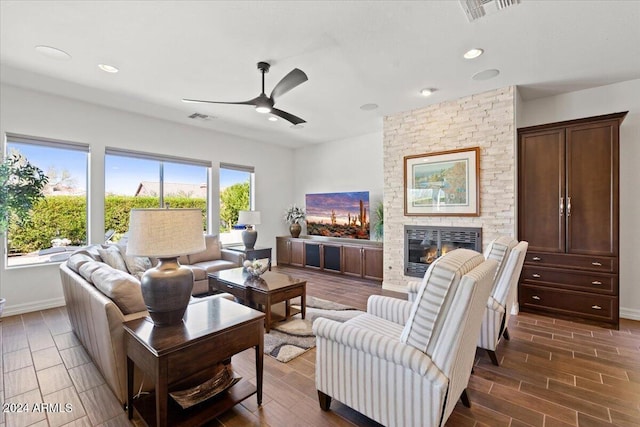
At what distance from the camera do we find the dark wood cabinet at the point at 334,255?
5.35 meters

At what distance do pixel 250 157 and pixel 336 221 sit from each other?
8.03 ft

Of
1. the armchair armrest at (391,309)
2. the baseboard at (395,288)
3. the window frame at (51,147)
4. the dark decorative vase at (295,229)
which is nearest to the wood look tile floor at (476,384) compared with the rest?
the armchair armrest at (391,309)

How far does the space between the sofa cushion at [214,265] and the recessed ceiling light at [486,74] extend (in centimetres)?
432

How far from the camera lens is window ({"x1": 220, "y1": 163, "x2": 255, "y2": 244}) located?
608 cm

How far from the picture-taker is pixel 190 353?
5.24 feet

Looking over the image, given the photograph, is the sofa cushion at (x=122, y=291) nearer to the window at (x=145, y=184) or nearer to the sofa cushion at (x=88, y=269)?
the sofa cushion at (x=88, y=269)

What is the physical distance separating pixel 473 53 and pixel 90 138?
5.24 meters

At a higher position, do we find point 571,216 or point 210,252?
point 571,216

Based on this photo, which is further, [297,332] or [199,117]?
[199,117]

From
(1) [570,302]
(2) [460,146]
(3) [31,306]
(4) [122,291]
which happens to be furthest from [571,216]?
(3) [31,306]

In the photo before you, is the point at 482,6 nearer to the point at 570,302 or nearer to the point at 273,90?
the point at 273,90

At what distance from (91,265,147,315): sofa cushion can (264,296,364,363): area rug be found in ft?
4.11

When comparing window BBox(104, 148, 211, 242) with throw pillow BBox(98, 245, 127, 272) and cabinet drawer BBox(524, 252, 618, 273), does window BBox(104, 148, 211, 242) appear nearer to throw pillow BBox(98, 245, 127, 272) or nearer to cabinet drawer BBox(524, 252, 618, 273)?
throw pillow BBox(98, 245, 127, 272)

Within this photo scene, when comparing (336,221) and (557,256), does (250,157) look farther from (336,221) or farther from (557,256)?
(557,256)
